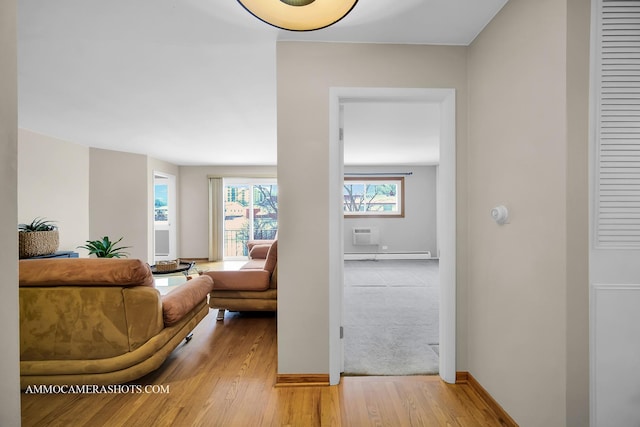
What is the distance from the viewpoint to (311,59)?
2.08 m

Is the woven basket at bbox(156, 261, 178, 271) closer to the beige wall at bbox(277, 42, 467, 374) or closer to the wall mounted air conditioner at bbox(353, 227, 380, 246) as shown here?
the beige wall at bbox(277, 42, 467, 374)

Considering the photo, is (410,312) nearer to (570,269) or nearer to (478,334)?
(478,334)

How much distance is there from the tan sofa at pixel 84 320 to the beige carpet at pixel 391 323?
1.51 meters

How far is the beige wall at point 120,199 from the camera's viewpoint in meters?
5.72

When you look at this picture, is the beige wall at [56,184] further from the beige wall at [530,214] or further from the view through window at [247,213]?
the beige wall at [530,214]

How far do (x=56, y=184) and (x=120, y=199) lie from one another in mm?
1182

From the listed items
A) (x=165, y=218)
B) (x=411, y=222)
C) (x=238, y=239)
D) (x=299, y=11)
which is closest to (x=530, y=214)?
(x=299, y=11)

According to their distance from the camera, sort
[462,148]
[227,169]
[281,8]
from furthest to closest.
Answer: [227,169] < [462,148] < [281,8]

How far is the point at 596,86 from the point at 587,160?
0.33 metres

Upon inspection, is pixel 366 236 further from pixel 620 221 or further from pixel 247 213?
pixel 620 221

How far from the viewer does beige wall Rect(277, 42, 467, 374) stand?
207 centimetres

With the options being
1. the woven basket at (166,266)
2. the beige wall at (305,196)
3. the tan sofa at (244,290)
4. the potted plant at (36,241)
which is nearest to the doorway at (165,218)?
the woven basket at (166,266)

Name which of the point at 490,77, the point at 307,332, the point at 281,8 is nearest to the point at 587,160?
the point at 490,77

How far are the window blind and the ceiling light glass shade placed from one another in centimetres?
114
